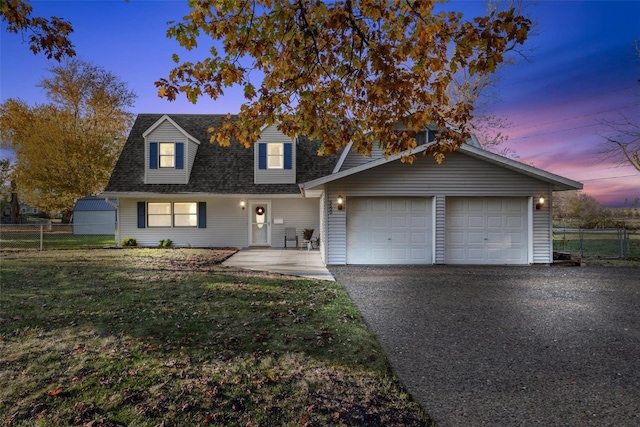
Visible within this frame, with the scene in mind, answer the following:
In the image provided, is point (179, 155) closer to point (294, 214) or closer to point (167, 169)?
point (167, 169)

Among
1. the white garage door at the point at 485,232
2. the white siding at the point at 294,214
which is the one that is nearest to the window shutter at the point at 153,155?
the white siding at the point at 294,214

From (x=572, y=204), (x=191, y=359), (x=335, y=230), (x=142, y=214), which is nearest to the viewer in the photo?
(x=191, y=359)

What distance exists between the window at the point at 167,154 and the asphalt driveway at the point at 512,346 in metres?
11.3

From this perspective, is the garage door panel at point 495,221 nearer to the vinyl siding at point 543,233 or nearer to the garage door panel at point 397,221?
the vinyl siding at point 543,233

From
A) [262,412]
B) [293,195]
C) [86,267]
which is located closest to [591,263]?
[293,195]

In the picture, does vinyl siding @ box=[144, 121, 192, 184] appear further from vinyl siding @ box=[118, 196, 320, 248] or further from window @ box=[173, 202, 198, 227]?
window @ box=[173, 202, 198, 227]

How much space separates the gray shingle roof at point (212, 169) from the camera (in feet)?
52.3

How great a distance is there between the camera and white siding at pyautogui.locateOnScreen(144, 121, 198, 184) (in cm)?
1608

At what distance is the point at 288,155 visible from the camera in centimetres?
1639

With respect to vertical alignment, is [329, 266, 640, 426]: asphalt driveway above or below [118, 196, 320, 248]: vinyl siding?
below

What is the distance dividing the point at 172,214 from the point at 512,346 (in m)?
15.1

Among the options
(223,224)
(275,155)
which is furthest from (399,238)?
(223,224)

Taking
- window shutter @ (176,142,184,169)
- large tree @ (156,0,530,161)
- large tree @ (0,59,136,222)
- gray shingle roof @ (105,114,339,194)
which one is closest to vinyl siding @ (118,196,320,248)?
gray shingle roof @ (105,114,339,194)

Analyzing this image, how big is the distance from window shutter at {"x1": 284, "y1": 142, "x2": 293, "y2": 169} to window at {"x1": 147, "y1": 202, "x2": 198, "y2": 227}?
179 inches
